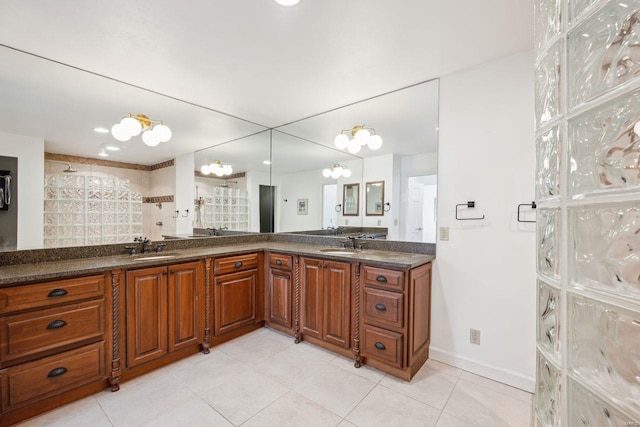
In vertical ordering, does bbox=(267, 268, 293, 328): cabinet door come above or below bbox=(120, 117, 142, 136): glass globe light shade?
below

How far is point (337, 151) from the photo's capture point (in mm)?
3398

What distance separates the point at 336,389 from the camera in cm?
199

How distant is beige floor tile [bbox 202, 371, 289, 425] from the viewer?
5.77 feet

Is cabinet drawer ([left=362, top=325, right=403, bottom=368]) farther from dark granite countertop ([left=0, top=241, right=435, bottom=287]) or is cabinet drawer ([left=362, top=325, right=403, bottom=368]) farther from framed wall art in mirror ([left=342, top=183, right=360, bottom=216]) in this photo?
framed wall art in mirror ([left=342, top=183, right=360, bottom=216])

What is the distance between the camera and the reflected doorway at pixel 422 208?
2.46m

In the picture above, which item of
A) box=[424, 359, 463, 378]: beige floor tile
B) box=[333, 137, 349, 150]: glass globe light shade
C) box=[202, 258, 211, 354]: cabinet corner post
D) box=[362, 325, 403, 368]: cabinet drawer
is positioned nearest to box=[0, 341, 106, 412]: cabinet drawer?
box=[202, 258, 211, 354]: cabinet corner post

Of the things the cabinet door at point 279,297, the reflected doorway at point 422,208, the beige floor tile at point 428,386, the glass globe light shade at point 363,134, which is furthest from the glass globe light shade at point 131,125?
the beige floor tile at point 428,386

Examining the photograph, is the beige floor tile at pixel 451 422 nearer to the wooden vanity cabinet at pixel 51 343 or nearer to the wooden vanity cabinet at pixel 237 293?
the wooden vanity cabinet at pixel 237 293

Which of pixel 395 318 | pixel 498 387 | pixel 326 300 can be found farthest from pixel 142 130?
pixel 498 387

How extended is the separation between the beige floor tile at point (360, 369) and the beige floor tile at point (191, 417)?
0.98 metres

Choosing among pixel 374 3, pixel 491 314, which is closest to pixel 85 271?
pixel 374 3

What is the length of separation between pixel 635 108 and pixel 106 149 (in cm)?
307

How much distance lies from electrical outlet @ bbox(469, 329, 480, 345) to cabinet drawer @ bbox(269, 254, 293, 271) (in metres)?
1.68

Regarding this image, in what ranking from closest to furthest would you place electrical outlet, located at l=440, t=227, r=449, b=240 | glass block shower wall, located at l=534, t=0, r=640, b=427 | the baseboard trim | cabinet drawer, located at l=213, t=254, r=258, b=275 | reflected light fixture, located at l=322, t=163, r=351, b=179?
glass block shower wall, located at l=534, t=0, r=640, b=427, the baseboard trim, electrical outlet, located at l=440, t=227, r=449, b=240, cabinet drawer, located at l=213, t=254, r=258, b=275, reflected light fixture, located at l=322, t=163, r=351, b=179
